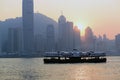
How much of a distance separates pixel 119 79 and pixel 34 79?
22300 mm

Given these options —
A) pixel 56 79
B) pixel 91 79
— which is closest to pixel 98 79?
pixel 91 79

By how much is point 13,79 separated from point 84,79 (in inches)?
745

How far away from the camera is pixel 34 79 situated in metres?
127

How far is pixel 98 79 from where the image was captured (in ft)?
411

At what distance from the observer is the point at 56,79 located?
12600 cm

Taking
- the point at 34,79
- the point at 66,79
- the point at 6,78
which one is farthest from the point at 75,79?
the point at 6,78

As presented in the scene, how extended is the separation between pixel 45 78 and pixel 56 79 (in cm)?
521

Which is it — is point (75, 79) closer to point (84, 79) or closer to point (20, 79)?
point (84, 79)

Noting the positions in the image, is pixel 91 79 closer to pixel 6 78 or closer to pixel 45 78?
pixel 45 78

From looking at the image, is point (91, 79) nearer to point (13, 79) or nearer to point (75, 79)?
point (75, 79)

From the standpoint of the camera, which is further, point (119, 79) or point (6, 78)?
point (6, 78)

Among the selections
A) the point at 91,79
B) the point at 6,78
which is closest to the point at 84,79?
the point at 91,79

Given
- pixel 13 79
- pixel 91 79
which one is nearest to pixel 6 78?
pixel 13 79

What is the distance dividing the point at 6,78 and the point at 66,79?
56.7 ft
